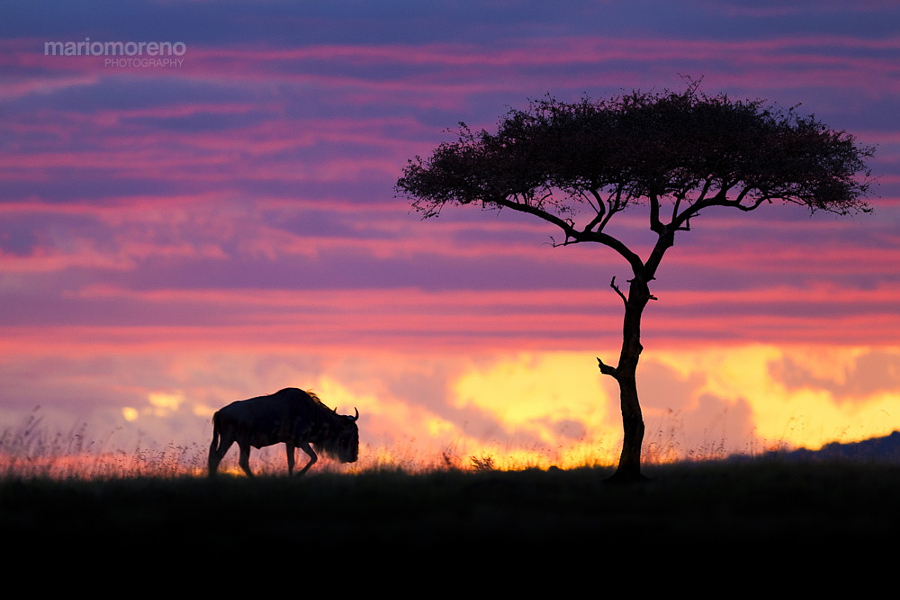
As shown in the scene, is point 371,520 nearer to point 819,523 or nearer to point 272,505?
point 272,505

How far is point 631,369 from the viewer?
2522cm

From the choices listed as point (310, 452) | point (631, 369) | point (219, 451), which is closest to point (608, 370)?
point (631, 369)

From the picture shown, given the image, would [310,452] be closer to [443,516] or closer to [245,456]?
[245,456]

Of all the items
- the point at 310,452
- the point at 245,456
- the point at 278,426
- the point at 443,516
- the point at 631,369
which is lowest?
the point at 443,516

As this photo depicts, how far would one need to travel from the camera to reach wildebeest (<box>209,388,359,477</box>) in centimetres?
2611

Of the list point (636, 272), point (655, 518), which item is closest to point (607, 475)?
point (636, 272)

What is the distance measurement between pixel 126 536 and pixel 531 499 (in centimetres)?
706

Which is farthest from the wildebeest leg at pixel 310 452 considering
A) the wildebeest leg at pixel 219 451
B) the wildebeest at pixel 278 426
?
the wildebeest leg at pixel 219 451

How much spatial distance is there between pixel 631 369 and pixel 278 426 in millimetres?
9316

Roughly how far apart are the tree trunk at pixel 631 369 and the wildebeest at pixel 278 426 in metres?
7.60

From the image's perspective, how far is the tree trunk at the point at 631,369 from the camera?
82.3 ft

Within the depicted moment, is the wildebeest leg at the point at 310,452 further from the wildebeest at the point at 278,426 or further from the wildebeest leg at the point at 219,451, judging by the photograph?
the wildebeest leg at the point at 219,451

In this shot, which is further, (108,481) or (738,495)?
(108,481)

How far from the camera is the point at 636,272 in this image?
25.7 m
